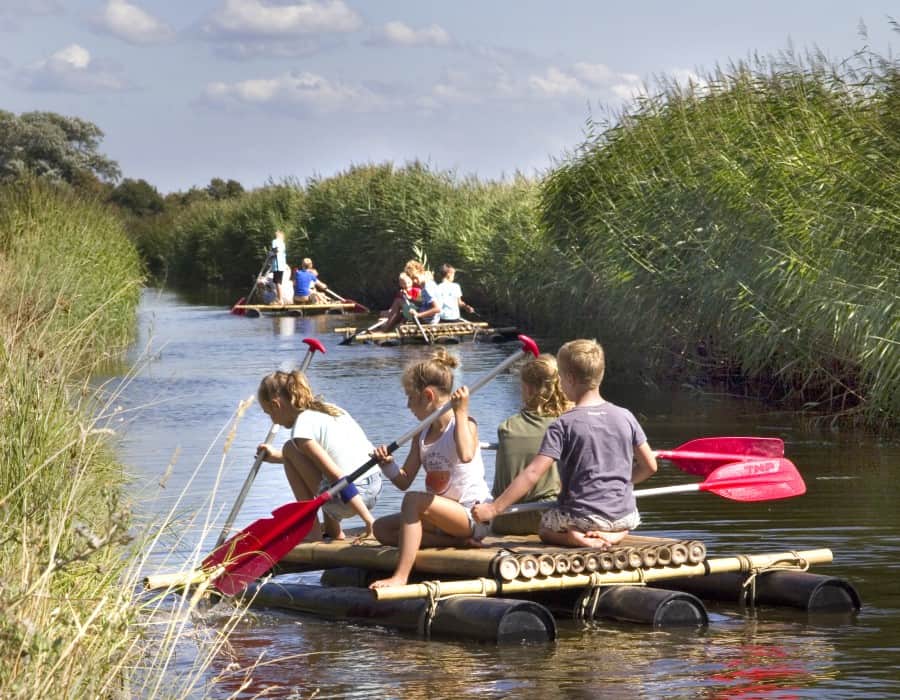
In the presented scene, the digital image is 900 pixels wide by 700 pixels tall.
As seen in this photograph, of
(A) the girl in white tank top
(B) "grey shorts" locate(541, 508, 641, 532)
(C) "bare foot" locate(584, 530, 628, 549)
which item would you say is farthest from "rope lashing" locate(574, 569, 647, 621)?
(A) the girl in white tank top

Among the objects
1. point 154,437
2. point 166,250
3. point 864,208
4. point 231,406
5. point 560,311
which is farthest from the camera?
point 166,250

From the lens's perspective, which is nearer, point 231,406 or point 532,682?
point 532,682

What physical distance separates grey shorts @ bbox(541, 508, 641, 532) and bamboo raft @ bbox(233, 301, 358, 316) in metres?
25.7

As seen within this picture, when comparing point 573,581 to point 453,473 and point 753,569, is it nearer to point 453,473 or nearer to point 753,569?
point 453,473

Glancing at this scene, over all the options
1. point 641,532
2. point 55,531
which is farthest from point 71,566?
point 641,532

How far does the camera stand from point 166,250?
6150 cm

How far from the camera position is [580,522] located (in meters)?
7.62

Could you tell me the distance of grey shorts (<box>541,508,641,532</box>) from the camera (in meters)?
7.61

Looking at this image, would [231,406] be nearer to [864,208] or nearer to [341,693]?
[864,208]

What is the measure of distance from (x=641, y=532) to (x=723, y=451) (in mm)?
1237

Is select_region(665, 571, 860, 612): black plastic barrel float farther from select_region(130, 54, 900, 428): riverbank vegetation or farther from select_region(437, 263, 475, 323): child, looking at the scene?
select_region(437, 263, 475, 323): child

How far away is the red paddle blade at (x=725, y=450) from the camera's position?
8711mm

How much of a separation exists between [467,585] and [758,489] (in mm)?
2109

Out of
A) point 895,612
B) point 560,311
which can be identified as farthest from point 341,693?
point 560,311
